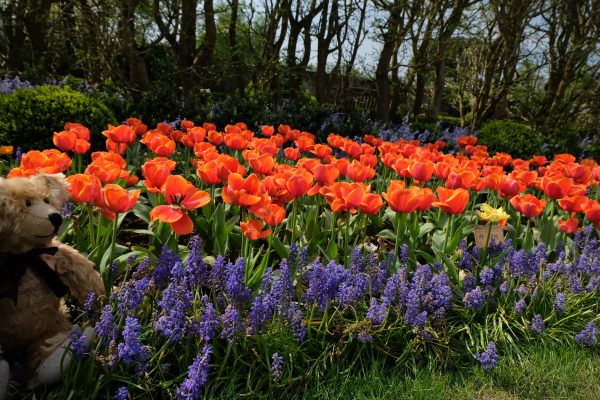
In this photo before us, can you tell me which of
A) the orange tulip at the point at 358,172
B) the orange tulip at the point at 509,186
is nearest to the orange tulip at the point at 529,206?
the orange tulip at the point at 509,186

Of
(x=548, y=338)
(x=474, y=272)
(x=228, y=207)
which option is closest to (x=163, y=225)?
(x=228, y=207)

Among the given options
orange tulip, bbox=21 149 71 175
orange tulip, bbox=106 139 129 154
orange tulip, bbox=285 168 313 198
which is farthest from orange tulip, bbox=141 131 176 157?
orange tulip, bbox=285 168 313 198

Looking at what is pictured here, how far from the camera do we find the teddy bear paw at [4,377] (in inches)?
66.1

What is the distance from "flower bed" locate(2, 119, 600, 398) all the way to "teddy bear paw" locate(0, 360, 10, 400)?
0.61 ft

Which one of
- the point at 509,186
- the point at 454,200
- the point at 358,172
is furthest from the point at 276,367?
the point at 509,186

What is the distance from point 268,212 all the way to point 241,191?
0.17 metres

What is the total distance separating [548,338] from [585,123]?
13.1 metres

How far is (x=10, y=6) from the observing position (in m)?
11.7

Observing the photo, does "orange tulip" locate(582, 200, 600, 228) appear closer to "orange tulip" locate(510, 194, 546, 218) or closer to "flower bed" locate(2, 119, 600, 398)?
"flower bed" locate(2, 119, 600, 398)

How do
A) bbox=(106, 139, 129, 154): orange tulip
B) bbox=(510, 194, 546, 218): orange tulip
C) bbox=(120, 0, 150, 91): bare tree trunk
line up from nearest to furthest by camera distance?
bbox=(510, 194, 546, 218): orange tulip, bbox=(106, 139, 129, 154): orange tulip, bbox=(120, 0, 150, 91): bare tree trunk

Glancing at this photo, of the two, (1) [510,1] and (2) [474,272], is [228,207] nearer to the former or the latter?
(2) [474,272]

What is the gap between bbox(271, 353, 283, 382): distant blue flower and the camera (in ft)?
6.45

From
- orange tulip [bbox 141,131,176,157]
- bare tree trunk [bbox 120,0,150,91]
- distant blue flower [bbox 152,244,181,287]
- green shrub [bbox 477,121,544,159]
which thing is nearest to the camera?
distant blue flower [bbox 152,244,181,287]

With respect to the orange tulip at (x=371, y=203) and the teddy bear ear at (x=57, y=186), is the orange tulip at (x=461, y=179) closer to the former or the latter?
the orange tulip at (x=371, y=203)
